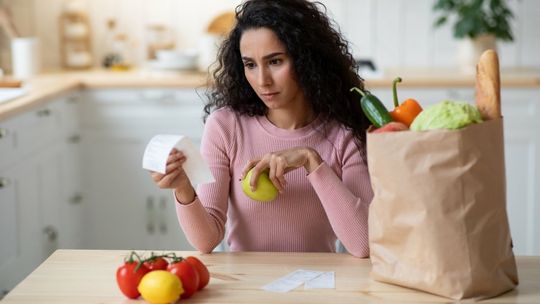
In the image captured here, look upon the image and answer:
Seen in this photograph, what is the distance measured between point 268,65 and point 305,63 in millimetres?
91

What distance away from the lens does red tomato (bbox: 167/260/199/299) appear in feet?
5.08

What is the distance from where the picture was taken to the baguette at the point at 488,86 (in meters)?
1.54

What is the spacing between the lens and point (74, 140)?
3.83m

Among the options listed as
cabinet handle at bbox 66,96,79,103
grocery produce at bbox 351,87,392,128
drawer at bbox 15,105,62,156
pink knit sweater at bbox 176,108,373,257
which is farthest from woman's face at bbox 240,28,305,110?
cabinet handle at bbox 66,96,79,103

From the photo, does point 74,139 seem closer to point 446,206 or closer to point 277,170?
point 277,170

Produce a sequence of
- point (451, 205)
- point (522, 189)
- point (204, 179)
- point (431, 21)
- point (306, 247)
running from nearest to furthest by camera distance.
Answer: point (451, 205) → point (204, 179) → point (306, 247) → point (522, 189) → point (431, 21)

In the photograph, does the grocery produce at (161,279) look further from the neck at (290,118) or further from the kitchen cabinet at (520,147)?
the kitchen cabinet at (520,147)

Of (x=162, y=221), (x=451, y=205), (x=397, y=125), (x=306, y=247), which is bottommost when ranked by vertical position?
(x=162, y=221)

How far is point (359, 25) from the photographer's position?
431 centimetres

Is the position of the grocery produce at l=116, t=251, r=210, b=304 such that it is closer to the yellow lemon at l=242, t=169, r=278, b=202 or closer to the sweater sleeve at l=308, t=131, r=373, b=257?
the yellow lemon at l=242, t=169, r=278, b=202

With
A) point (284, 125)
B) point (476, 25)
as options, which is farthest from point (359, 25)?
point (284, 125)

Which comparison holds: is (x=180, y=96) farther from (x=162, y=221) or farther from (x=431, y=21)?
(x=431, y=21)

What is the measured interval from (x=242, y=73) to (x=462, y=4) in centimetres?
199

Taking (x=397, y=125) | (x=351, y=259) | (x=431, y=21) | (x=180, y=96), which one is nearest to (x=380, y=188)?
(x=397, y=125)
